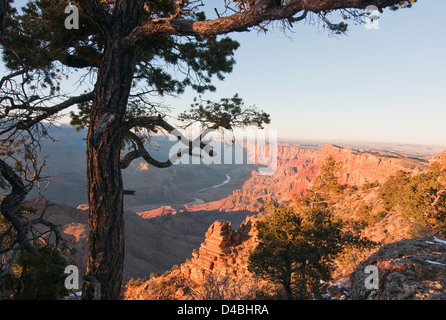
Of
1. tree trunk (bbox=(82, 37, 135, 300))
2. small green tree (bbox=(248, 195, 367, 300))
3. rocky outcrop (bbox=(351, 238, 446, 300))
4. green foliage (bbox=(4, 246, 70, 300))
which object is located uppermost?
tree trunk (bbox=(82, 37, 135, 300))

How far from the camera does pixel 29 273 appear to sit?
13.5ft

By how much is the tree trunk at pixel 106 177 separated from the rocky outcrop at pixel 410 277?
4.16 metres

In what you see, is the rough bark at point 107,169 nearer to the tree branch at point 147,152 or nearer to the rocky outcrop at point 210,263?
the tree branch at point 147,152

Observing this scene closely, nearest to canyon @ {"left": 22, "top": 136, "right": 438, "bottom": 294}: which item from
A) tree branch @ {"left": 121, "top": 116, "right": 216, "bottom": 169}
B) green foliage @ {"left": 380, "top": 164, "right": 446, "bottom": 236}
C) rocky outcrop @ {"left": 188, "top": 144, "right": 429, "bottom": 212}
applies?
rocky outcrop @ {"left": 188, "top": 144, "right": 429, "bottom": 212}

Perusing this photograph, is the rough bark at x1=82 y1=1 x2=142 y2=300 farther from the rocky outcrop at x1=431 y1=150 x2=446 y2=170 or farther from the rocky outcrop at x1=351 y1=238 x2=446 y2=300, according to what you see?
the rocky outcrop at x1=431 y1=150 x2=446 y2=170

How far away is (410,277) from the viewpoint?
353 centimetres

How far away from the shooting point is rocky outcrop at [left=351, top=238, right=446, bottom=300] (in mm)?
3180

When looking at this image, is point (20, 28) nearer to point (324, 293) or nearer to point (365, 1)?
point (365, 1)

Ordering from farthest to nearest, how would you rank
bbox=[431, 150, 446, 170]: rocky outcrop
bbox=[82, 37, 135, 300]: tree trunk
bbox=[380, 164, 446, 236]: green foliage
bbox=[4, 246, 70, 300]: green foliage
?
bbox=[431, 150, 446, 170]: rocky outcrop
bbox=[380, 164, 446, 236]: green foliage
bbox=[4, 246, 70, 300]: green foliage
bbox=[82, 37, 135, 300]: tree trunk

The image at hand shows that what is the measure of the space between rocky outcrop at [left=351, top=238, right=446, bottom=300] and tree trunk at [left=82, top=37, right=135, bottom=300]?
4.16m

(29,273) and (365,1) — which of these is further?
(29,273)

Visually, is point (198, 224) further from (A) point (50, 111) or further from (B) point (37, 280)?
(A) point (50, 111)
